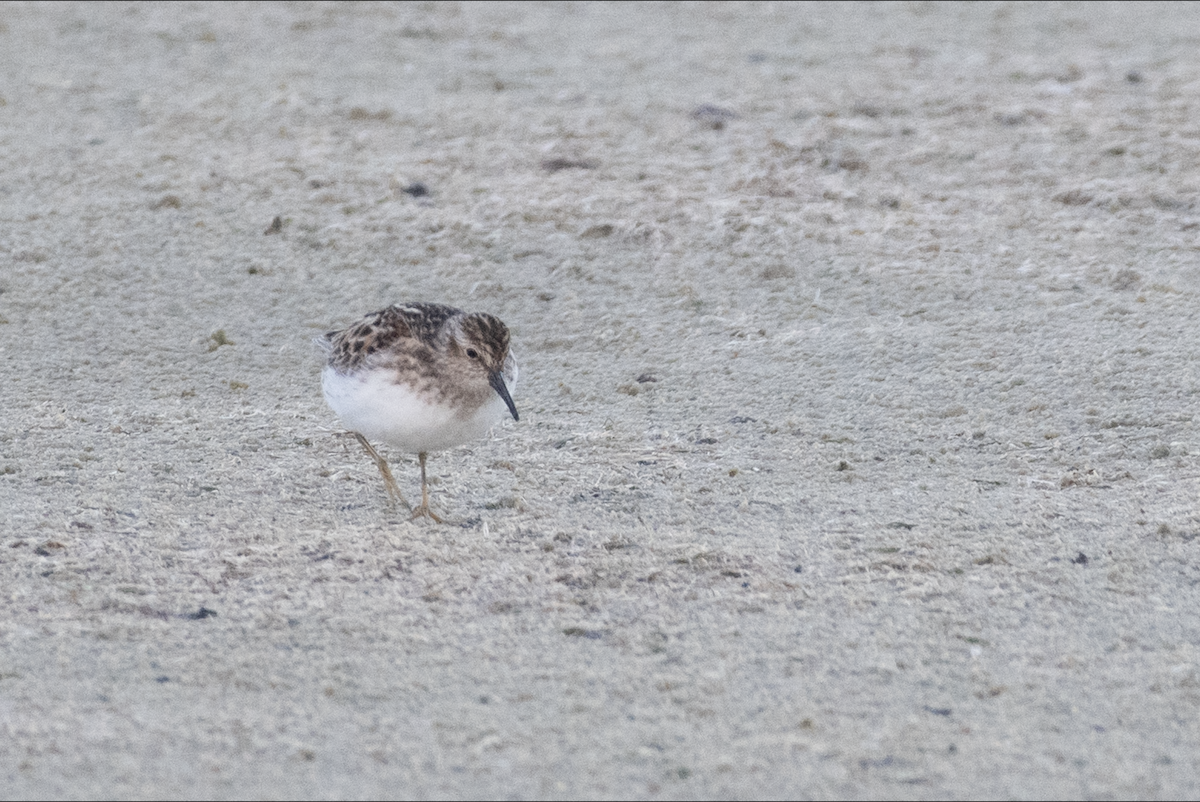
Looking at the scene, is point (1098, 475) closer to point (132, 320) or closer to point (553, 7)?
point (132, 320)

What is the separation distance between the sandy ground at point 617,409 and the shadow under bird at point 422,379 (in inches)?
13.1

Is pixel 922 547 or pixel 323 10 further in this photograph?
pixel 323 10

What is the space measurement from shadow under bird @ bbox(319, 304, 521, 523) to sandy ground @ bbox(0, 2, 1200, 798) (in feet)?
1.09

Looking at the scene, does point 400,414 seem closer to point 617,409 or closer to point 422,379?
point 422,379

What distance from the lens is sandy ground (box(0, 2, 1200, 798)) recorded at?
3428 mm

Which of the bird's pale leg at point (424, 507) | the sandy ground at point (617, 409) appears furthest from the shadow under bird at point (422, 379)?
the sandy ground at point (617, 409)

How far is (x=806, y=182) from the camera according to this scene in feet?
25.0

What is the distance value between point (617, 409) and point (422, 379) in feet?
4.46

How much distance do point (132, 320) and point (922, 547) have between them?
3829 millimetres

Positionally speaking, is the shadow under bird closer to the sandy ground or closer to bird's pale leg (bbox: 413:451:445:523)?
bird's pale leg (bbox: 413:451:445:523)

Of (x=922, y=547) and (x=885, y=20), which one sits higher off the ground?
(x=885, y=20)

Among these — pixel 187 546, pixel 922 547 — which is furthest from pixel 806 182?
pixel 187 546

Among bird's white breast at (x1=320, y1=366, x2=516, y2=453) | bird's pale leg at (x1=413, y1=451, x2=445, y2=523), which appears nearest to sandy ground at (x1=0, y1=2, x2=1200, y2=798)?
bird's pale leg at (x1=413, y1=451, x2=445, y2=523)

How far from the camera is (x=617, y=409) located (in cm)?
568
